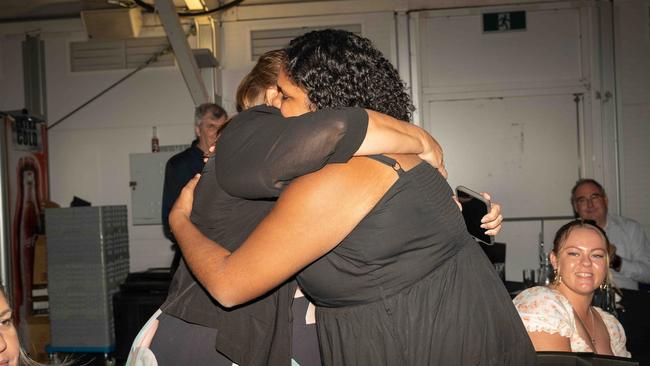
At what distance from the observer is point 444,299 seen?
44.8 inches

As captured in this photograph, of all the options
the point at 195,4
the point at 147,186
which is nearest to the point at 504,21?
the point at 195,4

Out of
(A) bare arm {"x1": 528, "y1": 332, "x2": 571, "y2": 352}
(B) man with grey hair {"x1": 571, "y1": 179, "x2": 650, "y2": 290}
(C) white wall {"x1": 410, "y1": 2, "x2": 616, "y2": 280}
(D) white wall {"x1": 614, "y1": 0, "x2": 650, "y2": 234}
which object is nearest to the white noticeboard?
(C) white wall {"x1": 410, "y1": 2, "x2": 616, "y2": 280}

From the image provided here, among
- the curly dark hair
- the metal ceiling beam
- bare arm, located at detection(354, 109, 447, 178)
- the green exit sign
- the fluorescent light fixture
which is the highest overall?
the fluorescent light fixture

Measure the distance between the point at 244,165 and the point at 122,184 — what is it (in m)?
5.12

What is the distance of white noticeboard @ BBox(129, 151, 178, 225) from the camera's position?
5746mm

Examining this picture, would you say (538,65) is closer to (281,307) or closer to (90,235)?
(90,235)

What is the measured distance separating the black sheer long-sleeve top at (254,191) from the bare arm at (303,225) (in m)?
0.03

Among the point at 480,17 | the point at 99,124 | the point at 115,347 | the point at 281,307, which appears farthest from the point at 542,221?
the point at 281,307

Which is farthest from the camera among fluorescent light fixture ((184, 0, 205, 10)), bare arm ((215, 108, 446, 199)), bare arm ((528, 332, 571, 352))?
fluorescent light fixture ((184, 0, 205, 10))

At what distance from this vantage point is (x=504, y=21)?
5.62 meters

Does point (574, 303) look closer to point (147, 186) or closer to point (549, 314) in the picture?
point (549, 314)

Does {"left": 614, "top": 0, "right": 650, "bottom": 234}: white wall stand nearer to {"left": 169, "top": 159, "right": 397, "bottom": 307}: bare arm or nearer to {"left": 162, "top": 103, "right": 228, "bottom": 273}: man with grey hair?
{"left": 162, "top": 103, "right": 228, "bottom": 273}: man with grey hair

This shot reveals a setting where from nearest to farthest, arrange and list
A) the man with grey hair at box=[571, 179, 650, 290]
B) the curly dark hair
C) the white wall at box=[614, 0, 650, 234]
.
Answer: the curly dark hair, the man with grey hair at box=[571, 179, 650, 290], the white wall at box=[614, 0, 650, 234]

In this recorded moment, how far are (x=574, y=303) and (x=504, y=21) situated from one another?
3715 mm
